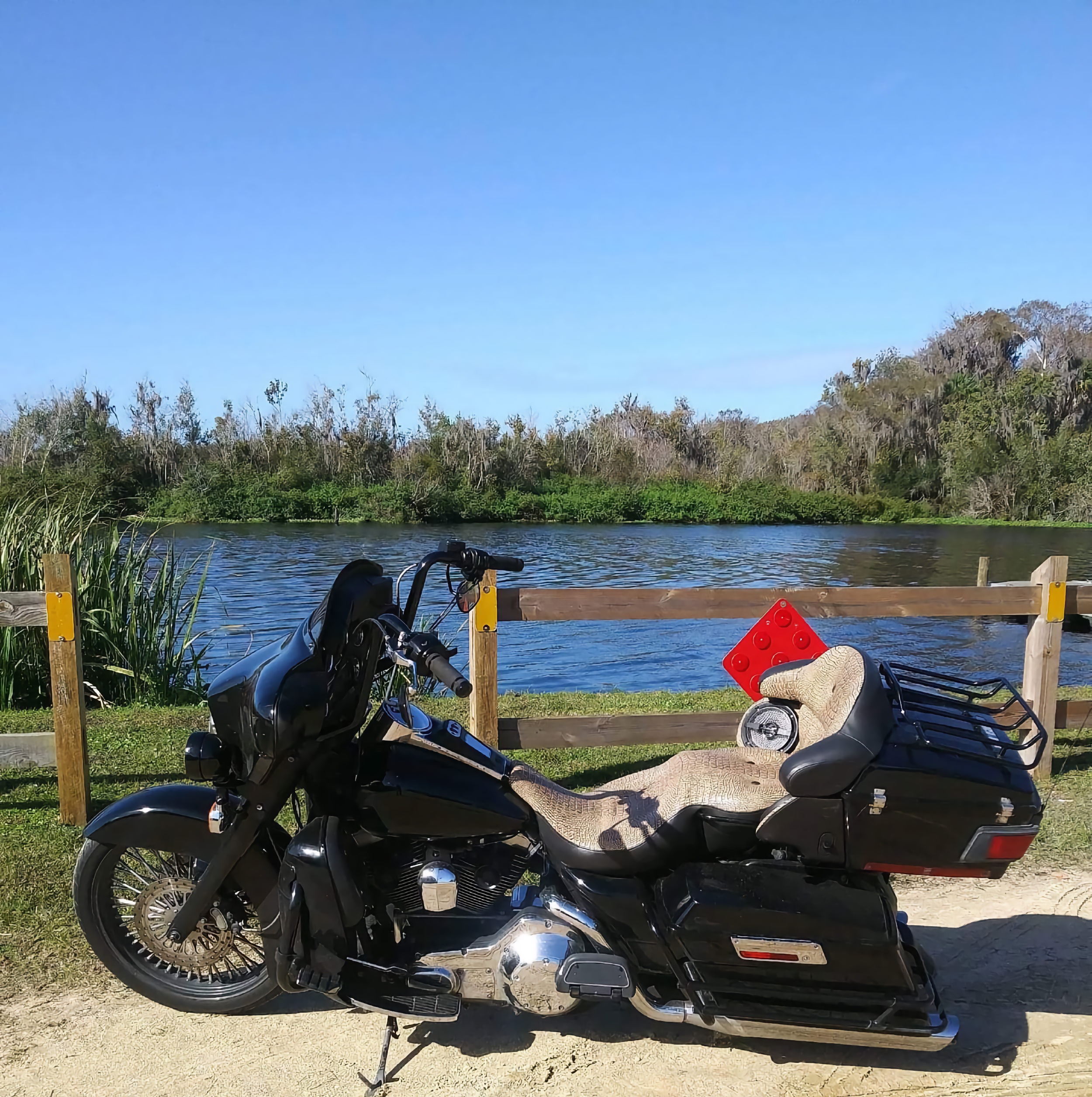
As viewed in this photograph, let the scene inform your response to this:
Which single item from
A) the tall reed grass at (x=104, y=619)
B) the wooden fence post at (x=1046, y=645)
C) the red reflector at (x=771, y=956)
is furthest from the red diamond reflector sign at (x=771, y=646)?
the tall reed grass at (x=104, y=619)

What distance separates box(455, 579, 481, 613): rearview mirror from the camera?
9.06 ft

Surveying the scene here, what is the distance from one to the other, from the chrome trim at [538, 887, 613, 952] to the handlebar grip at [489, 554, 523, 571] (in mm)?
1024

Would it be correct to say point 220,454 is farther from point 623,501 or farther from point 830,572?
point 830,572

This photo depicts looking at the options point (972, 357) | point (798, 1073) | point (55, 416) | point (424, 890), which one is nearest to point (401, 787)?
point (424, 890)

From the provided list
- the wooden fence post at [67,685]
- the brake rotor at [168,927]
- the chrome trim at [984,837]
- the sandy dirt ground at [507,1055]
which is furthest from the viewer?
the wooden fence post at [67,685]

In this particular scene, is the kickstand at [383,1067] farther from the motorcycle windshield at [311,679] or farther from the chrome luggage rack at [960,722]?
the chrome luggage rack at [960,722]

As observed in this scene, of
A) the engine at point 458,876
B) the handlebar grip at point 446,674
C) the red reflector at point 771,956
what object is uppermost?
the handlebar grip at point 446,674

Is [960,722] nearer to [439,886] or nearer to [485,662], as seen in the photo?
[439,886]

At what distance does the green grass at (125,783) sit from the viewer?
3.83 m

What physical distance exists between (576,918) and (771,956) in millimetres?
576

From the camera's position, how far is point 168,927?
10.5 feet

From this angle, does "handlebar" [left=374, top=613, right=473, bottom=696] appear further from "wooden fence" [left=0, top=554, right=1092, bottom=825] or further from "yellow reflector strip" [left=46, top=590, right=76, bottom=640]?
"yellow reflector strip" [left=46, top=590, right=76, bottom=640]

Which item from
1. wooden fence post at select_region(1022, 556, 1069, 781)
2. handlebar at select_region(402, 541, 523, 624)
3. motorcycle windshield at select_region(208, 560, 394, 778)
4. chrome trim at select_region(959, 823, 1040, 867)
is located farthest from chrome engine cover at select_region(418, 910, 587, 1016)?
wooden fence post at select_region(1022, 556, 1069, 781)

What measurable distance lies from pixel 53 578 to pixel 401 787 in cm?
286
